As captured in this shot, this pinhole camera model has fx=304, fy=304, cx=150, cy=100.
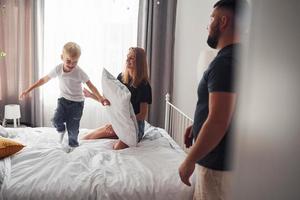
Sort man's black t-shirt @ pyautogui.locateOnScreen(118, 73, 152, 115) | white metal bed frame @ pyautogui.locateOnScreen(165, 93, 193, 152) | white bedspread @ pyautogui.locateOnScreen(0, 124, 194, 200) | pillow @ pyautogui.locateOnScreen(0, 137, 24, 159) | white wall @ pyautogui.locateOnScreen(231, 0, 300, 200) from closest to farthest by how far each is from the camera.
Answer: white wall @ pyautogui.locateOnScreen(231, 0, 300, 200) → white bedspread @ pyautogui.locateOnScreen(0, 124, 194, 200) → pillow @ pyautogui.locateOnScreen(0, 137, 24, 159) → man's black t-shirt @ pyautogui.locateOnScreen(118, 73, 152, 115) → white metal bed frame @ pyautogui.locateOnScreen(165, 93, 193, 152)

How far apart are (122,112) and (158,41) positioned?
1.51m

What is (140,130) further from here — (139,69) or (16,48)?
(16,48)

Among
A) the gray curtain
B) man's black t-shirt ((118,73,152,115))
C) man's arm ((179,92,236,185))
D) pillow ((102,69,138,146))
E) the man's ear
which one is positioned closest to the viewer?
man's arm ((179,92,236,185))

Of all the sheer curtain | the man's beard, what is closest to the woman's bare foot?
the man's beard

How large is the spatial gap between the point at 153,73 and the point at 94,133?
1.25m

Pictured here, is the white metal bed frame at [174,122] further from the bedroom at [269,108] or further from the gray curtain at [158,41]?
the bedroom at [269,108]

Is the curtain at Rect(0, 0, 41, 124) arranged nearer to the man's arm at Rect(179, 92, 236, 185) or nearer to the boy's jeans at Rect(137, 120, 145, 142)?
the boy's jeans at Rect(137, 120, 145, 142)

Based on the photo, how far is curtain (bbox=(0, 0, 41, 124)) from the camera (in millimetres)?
3025

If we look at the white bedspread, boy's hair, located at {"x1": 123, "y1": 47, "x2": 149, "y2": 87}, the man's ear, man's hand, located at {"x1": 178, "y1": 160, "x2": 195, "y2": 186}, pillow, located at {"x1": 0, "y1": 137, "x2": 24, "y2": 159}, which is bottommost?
the white bedspread

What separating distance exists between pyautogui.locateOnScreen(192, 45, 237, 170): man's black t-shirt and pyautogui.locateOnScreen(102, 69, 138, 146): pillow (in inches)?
27.9

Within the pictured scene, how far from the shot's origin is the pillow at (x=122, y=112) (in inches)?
73.7

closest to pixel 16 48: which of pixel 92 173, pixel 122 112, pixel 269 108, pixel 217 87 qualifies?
pixel 122 112

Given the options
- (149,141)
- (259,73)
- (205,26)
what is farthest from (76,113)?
(259,73)

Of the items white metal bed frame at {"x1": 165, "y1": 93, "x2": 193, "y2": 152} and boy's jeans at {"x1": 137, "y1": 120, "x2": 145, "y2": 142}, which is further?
white metal bed frame at {"x1": 165, "y1": 93, "x2": 193, "y2": 152}
